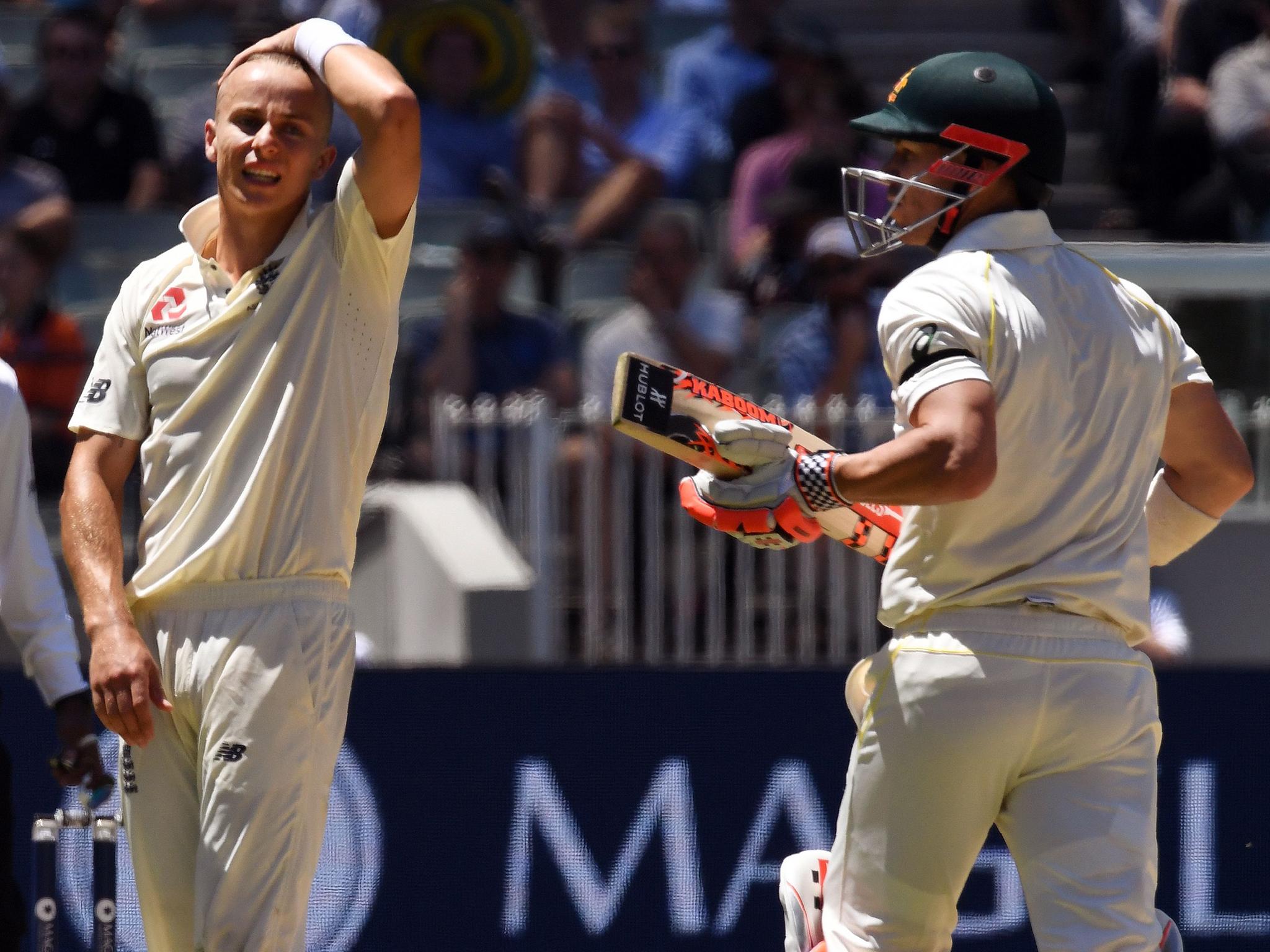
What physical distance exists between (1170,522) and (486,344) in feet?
14.7

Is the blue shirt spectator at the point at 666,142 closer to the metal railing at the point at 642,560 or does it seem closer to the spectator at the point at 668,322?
the spectator at the point at 668,322

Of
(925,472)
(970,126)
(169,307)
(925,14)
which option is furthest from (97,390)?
(925,14)

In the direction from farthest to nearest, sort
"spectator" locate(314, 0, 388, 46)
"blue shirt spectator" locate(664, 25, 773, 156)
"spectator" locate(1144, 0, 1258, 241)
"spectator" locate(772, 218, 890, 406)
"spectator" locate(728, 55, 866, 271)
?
"blue shirt spectator" locate(664, 25, 773, 156), "spectator" locate(314, 0, 388, 46), "spectator" locate(1144, 0, 1258, 241), "spectator" locate(728, 55, 866, 271), "spectator" locate(772, 218, 890, 406)

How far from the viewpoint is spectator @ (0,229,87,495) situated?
294 inches

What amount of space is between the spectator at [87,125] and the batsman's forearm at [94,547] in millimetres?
5997

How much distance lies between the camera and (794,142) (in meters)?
9.20

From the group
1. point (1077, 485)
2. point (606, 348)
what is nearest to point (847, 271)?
point (606, 348)

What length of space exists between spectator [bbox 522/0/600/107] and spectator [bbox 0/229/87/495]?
3211mm

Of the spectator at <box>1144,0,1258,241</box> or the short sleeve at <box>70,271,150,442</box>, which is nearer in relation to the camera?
the short sleeve at <box>70,271,150,442</box>

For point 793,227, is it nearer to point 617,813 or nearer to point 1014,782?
point 617,813

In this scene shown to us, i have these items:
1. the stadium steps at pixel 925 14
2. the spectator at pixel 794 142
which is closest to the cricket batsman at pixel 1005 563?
the spectator at pixel 794 142

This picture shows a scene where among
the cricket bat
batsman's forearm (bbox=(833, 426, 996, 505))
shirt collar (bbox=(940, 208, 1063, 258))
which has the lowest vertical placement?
batsman's forearm (bbox=(833, 426, 996, 505))

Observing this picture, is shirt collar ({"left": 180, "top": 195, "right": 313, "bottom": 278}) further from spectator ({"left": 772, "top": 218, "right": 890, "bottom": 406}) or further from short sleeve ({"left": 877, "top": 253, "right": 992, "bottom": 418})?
spectator ({"left": 772, "top": 218, "right": 890, "bottom": 406})

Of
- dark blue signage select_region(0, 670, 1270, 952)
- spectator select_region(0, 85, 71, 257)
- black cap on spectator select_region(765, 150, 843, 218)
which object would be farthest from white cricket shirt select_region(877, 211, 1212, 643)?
spectator select_region(0, 85, 71, 257)
